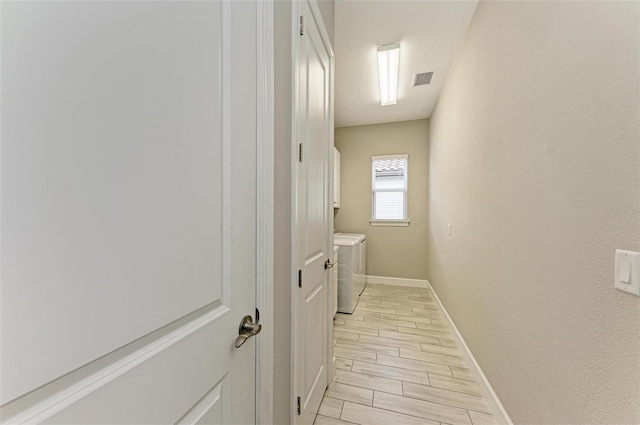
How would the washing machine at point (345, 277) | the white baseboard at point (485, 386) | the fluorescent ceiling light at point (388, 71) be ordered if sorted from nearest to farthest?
1. the white baseboard at point (485, 386)
2. the fluorescent ceiling light at point (388, 71)
3. the washing machine at point (345, 277)

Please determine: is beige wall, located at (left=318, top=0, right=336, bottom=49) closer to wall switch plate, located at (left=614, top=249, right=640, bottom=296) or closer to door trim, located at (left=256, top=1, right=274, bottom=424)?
door trim, located at (left=256, top=1, right=274, bottom=424)

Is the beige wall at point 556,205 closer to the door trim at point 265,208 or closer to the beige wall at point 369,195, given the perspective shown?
the door trim at point 265,208

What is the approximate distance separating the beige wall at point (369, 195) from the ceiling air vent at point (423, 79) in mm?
1204

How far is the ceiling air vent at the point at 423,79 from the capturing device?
2967mm

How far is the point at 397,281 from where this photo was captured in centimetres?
438

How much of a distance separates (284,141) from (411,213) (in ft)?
12.1

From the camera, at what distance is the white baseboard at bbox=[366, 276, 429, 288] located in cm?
425

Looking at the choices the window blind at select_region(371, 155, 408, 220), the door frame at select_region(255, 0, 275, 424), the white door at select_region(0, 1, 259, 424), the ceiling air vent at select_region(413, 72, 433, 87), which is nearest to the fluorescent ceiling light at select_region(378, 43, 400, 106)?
the ceiling air vent at select_region(413, 72, 433, 87)

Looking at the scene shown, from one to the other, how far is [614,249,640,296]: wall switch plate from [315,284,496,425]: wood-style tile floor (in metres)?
1.33

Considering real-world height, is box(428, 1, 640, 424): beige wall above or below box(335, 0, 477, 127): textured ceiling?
below

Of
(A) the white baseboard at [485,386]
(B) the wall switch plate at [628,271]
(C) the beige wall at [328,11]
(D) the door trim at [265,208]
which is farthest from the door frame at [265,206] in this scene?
(A) the white baseboard at [485,386]

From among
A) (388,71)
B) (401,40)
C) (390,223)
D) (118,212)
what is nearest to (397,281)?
(390,223)

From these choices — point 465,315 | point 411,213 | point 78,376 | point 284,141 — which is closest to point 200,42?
point 284,141

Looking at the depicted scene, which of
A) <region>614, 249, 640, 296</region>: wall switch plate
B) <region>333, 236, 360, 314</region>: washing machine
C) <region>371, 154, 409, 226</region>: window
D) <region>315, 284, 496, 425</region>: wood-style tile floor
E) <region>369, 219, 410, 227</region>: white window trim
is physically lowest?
<region>315, 284, 496, 425</region>: wood-style tile floor
